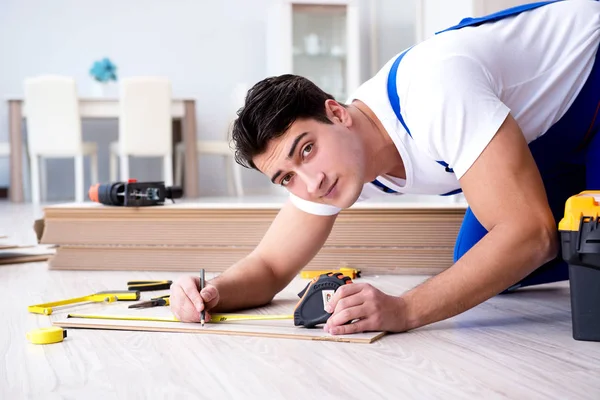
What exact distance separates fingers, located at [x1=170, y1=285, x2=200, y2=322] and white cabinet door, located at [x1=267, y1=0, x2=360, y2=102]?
291 inches

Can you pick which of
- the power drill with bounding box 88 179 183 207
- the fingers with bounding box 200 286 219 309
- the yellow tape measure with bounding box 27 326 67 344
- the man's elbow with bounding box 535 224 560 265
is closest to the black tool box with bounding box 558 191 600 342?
the man's elbow with bounding box 535 224 560 265

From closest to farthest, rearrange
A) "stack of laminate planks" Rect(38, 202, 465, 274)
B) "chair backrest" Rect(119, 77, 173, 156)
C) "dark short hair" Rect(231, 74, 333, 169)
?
"dark short hair" Rect(231, 74, 333, 169) → "stack of laminate planks" Rect(38, 202, 465, 274) → "chair backrest" Rect(119, 77, 173, 156)

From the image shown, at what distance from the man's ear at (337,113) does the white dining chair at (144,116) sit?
230 inches

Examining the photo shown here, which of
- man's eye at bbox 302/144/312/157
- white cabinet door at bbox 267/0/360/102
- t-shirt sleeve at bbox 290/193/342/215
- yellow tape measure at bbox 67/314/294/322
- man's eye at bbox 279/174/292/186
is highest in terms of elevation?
white cabinet door at bbox 267/0/360/102

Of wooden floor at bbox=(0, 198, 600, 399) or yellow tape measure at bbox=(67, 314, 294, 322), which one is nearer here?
wooden floor at bbox=(0, 198, 600, 399)

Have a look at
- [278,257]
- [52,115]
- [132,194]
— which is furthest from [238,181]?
[278,257]

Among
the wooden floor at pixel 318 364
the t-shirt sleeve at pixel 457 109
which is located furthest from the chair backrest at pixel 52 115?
the t-shirt sleeve at pixel 457 109

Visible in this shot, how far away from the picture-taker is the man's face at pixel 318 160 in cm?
154

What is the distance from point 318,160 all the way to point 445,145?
26 centimetres

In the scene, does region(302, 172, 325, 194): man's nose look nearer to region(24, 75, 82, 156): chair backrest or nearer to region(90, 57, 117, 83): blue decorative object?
region(24, 75, 82, 156): chair backrest

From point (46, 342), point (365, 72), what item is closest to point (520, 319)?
point (46, 342)

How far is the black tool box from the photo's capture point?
4.51 ft

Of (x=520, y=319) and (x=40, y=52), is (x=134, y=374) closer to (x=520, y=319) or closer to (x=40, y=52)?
(x=520, y=319)

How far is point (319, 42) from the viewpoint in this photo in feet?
29.5
